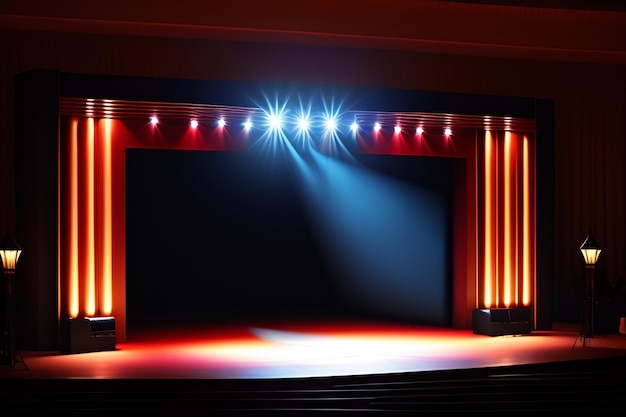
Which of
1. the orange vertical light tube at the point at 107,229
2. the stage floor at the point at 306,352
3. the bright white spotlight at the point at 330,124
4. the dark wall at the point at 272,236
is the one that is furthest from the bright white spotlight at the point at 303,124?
Result: the stage floor at the point at 306,352

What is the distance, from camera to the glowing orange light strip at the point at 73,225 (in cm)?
998

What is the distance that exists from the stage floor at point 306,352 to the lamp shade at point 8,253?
3.30 ft

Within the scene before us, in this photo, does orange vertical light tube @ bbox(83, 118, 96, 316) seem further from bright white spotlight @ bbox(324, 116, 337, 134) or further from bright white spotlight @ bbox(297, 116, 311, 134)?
bright white spotlight @ bbox(324, 116, 337, 134)

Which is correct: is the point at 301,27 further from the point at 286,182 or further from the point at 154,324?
the point at 154,324

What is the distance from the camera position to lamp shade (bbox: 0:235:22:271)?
883 cm

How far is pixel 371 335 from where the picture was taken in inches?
433

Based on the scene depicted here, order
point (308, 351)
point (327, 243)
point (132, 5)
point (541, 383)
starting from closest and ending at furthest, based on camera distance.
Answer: point (541, 383), point (308, 351), point (132, 5), point (327, 243)

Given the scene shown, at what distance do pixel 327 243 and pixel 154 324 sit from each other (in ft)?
10.1

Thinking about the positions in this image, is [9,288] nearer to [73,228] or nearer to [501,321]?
[73,228]

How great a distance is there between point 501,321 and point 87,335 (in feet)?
16.7

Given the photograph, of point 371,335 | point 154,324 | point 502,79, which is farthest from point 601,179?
point 154,324

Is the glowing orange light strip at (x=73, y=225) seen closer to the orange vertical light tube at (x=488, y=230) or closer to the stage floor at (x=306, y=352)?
the stage floor at (x=306, y=352)

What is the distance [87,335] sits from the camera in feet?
31.7

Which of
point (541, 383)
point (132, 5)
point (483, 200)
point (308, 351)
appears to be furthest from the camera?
point (483, 200)
